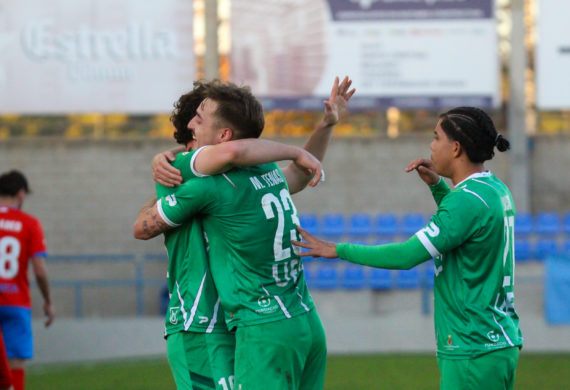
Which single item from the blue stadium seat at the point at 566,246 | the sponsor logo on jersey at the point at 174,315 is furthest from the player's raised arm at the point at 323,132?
the blue stadium seat at the point at 566,246

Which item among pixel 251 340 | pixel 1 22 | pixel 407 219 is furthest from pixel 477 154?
pixel 1 22

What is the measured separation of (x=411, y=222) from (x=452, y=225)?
12180 mm

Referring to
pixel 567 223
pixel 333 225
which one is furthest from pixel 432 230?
pixel 567 223

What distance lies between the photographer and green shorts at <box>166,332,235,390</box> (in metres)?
3.83

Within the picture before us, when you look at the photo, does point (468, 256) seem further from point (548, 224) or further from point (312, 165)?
point (548, 224)

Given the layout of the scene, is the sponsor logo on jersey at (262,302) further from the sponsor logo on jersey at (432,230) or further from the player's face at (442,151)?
the player's face at (442,151)

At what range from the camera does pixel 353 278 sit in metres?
15.2

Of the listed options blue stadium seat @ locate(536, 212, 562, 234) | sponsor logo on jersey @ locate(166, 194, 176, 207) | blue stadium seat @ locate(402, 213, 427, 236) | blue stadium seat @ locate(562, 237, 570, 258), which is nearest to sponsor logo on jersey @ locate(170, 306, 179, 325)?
sponsor logo on jersey @ locate(166, 194, 176, 207)

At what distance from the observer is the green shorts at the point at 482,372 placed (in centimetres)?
388

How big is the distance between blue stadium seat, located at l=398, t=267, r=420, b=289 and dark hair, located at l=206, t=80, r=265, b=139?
37.0 ft

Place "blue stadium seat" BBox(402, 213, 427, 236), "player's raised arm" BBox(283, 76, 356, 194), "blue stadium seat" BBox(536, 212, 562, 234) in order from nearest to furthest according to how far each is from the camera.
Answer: "player's raised arm" BBox(283, 76, 356, 194)
"blue stadium seat" BBox(402, 213, 427, 236)
"blue stadium seat" BBox(536, 212, 562, 234)

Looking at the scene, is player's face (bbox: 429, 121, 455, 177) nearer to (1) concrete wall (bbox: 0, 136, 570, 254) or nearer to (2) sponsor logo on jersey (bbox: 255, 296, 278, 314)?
(2) sponsor logo on jersey (bbox: 255, 296, 278, 314)

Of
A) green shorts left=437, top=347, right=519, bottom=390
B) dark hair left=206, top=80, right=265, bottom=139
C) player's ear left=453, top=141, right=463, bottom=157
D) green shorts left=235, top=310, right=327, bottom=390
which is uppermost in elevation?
dark hair left=206, top=80, right=265, bottom=139

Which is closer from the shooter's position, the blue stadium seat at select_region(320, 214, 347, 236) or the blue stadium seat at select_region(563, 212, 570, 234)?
the blue stadium seat at select_region(320, 214, 347, 236)
